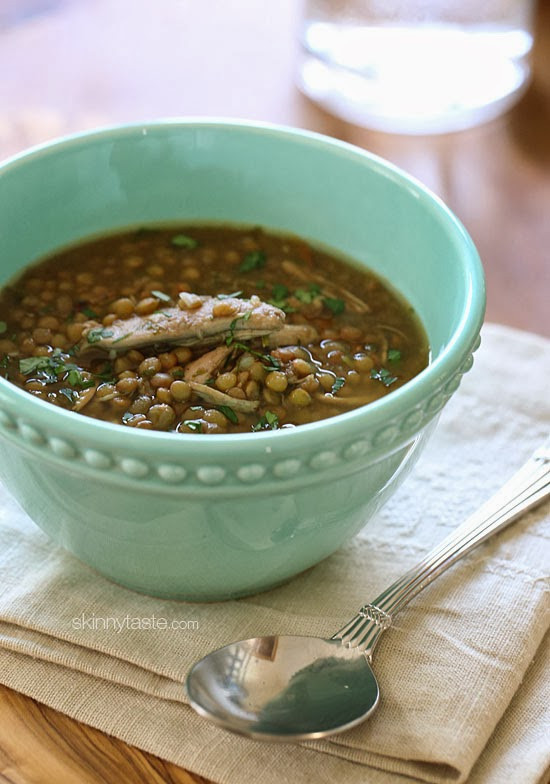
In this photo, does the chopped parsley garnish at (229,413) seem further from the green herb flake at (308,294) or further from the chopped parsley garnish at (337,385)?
the green herb flake at (308,294)

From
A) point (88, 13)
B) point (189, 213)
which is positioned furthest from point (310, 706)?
point (88, 13)

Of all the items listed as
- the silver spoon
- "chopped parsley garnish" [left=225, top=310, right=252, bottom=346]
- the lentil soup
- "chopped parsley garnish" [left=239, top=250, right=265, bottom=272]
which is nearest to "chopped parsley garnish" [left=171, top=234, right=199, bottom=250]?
the lentil soup

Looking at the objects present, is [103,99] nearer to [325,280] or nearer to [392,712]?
[325,280]

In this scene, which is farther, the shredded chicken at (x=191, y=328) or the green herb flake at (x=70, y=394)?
the shredded chicken at (x=191, y=328)

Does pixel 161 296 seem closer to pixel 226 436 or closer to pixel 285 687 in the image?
pixel 226 436

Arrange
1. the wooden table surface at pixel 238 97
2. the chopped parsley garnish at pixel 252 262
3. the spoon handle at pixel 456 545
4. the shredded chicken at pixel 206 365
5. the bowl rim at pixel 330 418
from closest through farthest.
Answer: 1. the bowl rim at pixel 330 418
2. the spoon handle at pixel 456 545
3. the shredded chicken at pixel 206 365
4. the chopped parsley garnish at pixel 252 262
5. the wooden table surface at pixel 238 97

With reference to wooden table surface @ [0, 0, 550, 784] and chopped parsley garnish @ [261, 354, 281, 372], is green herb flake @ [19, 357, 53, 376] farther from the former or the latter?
wooden table surface @ [0, 0, 550, 784]

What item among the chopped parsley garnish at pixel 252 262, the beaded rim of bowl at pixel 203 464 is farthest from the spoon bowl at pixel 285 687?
the chopped parsley garnish at pixel 252 262

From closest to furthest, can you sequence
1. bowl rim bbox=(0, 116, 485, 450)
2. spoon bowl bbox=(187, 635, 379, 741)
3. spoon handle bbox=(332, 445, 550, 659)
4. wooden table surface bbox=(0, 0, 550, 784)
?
bowl rim bbox=(0, 116, 485, 450) < spoon bowl bbox=(187, 635, 379, 741) < spoon handle bbox=(332, 445, 550, 659) < wooden table surface bbox=(0, 0, 550, 784)
